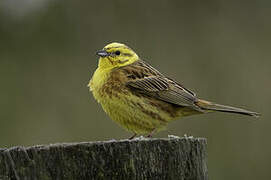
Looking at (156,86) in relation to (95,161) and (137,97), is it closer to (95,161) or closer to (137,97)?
(137,97)

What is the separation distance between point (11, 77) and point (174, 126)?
2.64 m

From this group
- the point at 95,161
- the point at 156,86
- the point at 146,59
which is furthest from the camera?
the point at 146,59

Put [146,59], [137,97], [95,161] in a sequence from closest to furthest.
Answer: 1. [95,161]
2. [137,97]
3. [146,59]

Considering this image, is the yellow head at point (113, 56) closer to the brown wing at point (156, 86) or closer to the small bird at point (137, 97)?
→ the small bird at point (137, 97)

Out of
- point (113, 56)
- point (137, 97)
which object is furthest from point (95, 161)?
point (113, 56)

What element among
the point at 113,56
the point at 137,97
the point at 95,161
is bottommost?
the point at 95,161

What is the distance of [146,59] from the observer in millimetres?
9680

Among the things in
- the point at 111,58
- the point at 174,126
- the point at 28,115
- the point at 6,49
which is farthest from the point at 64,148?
the point at 6,49

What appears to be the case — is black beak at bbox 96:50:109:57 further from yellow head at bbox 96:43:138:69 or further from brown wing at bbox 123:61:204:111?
brown wing at bbox 123:61:204:111

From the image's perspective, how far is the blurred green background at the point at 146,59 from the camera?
848 cm

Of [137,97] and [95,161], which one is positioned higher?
[137,97]

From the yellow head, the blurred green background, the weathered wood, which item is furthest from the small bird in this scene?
the weathered wood

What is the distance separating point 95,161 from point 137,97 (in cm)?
302

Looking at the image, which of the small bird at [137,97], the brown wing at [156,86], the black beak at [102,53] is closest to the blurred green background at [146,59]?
the brown wing at [156,86]
